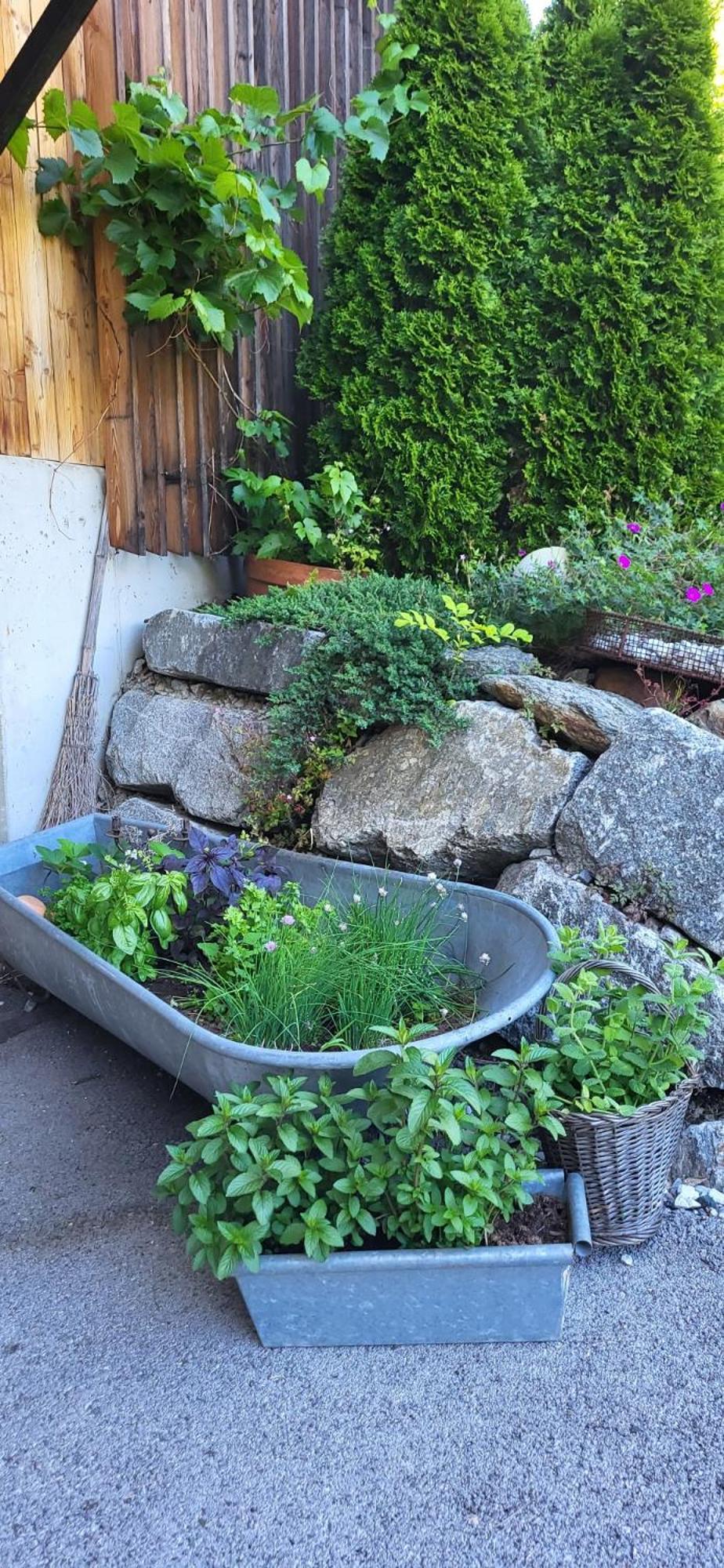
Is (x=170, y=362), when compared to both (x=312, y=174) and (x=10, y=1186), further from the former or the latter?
(x=10, y=1186)

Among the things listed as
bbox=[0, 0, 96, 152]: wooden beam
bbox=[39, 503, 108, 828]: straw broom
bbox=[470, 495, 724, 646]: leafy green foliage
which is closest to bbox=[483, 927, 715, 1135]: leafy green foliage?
bbox=[470, 495, 724, 646]: leafy green foliage

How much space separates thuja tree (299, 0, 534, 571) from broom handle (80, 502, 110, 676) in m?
1.04

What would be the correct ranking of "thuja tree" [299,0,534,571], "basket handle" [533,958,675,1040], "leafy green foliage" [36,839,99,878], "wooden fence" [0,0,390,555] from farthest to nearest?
1. "thuja tree" [299,0,534,571]
2. "wooden fence" [0,0,390,555]
3. "leafy green foliage" [36,839,99,878]
4. "basket handle" [533,958,675,1040]

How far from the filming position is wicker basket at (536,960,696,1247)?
1862 millimetres

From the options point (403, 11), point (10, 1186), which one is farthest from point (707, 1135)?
point (403, 11)

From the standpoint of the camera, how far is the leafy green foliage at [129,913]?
238 centimetres

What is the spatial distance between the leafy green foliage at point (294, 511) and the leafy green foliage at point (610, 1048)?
225 cm

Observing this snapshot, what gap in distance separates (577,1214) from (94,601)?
2.76 meters

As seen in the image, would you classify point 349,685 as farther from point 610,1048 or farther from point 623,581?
point 610,1048

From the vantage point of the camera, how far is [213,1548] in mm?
1389

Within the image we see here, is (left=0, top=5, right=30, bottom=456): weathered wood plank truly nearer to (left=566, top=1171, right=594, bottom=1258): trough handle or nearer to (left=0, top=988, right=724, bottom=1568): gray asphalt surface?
(left=0, top=988, right=724, bottom=1568): gray asphalt surface

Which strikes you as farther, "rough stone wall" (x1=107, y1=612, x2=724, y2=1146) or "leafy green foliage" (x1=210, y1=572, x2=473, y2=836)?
"leafy green foliage" (x1=210, y1=572, x2=473, y2=836)

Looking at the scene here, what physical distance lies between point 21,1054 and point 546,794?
170cm

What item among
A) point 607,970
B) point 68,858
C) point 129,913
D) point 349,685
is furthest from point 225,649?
point 607,970
